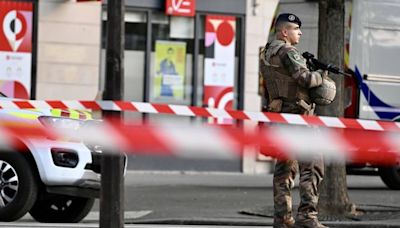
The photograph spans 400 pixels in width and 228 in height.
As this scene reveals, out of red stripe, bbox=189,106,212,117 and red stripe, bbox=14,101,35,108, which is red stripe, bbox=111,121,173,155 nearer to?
red stripe, bbox=189,106,212,117

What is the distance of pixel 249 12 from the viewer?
20.2m

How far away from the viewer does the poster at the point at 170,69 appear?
64.6ft

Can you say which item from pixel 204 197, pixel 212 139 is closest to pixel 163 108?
pixel 212 139

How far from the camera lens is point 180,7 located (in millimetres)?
19625

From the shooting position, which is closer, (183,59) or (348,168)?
(348,168)

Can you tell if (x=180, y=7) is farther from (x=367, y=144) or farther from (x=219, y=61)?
(x=367, y=144)

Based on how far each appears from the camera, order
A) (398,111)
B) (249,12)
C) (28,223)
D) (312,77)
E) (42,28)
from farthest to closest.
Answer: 1. (249,12)
2. (42,28)
3. (398,111)
4. (28,223)
5. (312,77)

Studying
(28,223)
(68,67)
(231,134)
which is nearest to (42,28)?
(68,67)

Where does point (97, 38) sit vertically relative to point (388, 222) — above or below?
above

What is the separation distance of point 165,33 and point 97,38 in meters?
1.36

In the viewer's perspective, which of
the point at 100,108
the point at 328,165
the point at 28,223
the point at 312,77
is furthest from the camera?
the point at 328,165

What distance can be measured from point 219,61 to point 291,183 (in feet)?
37.4

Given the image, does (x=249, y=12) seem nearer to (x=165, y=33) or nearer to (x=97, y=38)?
(x=165, y=33)

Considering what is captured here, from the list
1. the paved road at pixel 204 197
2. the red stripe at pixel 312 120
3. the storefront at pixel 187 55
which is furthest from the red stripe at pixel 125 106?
the storefront at pixel 187 55
